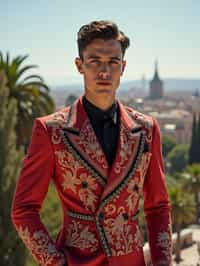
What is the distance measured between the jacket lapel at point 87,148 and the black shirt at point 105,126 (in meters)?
0.04

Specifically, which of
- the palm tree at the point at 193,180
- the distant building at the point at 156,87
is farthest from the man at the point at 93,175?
the distant building at the point at 156,87

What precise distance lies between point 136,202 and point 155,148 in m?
0.26

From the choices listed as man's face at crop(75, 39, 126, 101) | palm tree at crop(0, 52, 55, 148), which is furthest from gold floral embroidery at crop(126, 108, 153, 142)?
palm tree at crop(0, 52, 55, 148)

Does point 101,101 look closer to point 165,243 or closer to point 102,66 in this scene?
point 102,66

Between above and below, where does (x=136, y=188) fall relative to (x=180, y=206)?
above

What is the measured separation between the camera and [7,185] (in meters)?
8.13

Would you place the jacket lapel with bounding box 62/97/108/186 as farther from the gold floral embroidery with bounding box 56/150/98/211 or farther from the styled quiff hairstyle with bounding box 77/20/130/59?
the styled quiff hairstyle with bounding box 77/20/130/59

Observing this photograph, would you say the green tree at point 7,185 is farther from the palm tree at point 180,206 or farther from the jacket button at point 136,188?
the palm tree at point 180,206

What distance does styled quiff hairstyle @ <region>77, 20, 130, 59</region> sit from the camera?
87.2 inches

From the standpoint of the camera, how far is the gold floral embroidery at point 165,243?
7.41 ft

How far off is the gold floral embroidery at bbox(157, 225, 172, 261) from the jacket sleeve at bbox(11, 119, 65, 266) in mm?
431

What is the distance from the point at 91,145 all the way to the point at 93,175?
119 mm

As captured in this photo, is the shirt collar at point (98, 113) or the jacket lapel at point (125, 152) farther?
the shirt collar at point (98, 113)

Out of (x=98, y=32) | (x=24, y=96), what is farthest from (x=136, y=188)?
(x=24, y=96)
